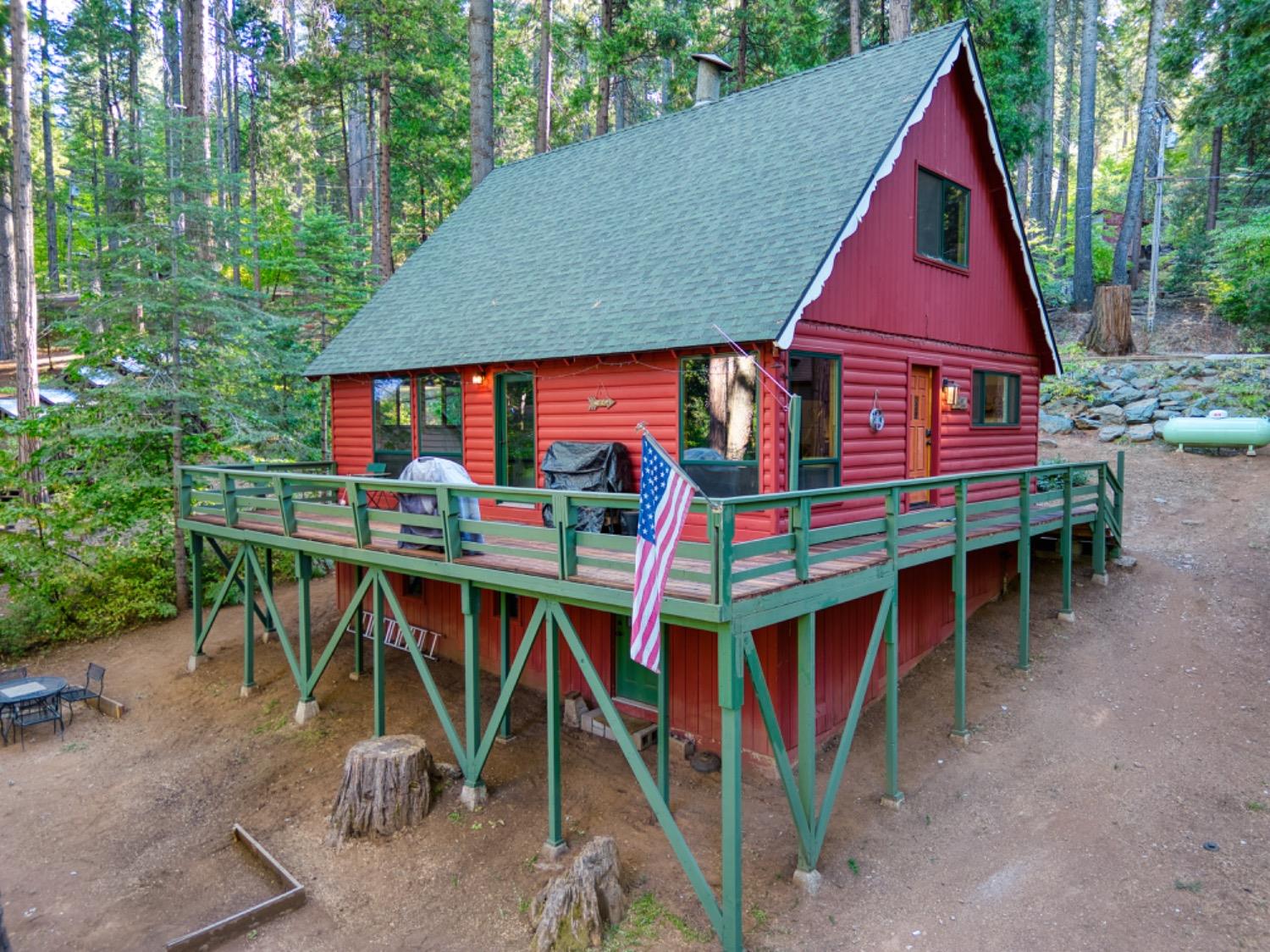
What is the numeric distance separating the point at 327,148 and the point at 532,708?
2803 cm

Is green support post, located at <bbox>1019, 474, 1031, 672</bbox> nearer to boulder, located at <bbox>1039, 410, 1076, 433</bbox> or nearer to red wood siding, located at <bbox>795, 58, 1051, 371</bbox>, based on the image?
red wood siding, located at <bbox>795, 58, 1051, 371</bbox>

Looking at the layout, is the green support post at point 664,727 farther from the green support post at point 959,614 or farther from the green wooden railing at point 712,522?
the green support post at point 959,614

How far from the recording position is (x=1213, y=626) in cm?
1061

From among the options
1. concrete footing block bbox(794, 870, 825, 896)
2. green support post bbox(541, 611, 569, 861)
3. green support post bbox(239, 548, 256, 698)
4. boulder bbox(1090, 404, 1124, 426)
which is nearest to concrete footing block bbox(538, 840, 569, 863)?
green support post bbox(541, 611, 569, 861)

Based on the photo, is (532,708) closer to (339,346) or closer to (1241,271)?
(339,346)

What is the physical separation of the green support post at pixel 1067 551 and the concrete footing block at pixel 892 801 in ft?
16.4

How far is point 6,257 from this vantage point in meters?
23.5

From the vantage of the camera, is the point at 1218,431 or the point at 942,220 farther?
the point at 1218,431

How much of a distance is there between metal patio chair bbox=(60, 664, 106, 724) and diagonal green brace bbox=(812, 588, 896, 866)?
415 inches

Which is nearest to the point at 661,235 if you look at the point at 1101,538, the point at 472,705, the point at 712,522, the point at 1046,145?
the point at 712,522

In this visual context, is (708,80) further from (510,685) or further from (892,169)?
(510,685)

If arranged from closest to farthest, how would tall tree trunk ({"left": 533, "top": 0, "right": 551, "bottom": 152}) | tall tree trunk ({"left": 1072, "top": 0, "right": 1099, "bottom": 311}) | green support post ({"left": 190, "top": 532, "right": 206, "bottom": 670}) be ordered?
green support post ({"left": 190, "top": 532, "right": 206, "bottom": 670}) → tall tree trunk ({"left": 533, "top": 0, "right": 551, "bottom": 152}) → tall tree trunk ({"left": 1072, "top": 0, "right": 1099, "bottom": 311})

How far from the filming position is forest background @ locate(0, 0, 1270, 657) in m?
13.6

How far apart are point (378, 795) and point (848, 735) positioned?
15.9 ft
